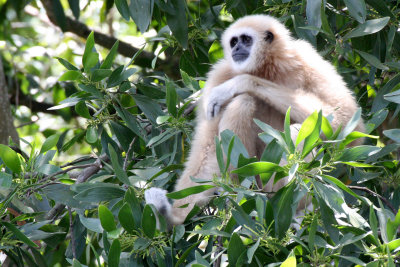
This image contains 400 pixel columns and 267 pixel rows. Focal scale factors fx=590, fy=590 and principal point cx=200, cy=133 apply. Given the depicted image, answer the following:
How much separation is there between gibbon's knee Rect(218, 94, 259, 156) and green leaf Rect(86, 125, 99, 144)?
836 mm

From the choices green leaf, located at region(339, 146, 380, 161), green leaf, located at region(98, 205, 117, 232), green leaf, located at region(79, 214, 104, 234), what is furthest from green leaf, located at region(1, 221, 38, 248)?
green leaf, located at region(339, 146, 380, 161)

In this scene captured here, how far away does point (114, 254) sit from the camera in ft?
9.34

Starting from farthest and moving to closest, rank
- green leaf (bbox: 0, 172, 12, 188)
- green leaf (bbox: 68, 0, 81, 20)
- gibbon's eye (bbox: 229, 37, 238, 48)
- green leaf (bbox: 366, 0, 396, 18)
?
green leaf (bbox: 68, 0, 81, 20)
gibbon's eye (bbox: 229, 37, 238, 48)
green leaf (bbox: 366, 0, 396, 18)
green leaf (bbox: 0, 172, 12, 188)

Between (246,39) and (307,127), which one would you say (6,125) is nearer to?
(246,39)

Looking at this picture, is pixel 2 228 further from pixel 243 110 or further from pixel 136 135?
pixel 243 110

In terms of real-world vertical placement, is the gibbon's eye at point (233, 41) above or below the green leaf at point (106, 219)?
above

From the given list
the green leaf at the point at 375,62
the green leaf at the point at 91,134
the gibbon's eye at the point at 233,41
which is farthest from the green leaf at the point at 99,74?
the green leaf at the point at 375,62

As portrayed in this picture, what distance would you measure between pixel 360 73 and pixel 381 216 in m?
2.91

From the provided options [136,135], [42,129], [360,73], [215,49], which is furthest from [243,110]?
[42,129]

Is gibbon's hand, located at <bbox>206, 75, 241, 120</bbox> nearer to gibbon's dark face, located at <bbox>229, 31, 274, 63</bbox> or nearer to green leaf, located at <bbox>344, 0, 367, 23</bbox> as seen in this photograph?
gibbon's dark face, located at <bbox>229, 31, 274, 63</bbox>

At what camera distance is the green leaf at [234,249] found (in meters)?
2.66

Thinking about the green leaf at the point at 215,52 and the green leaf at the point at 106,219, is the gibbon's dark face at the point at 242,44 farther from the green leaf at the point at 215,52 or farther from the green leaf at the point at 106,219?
the green leaf at the point at 106,219

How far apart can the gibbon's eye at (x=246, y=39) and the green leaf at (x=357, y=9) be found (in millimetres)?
1155

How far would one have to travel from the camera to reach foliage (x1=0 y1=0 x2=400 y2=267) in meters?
2.72
